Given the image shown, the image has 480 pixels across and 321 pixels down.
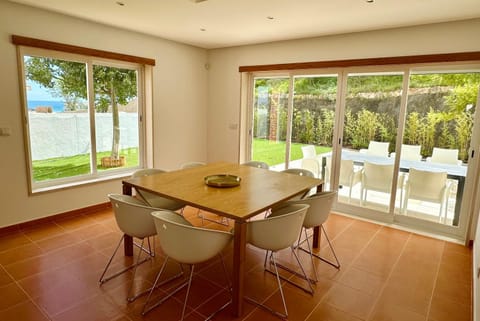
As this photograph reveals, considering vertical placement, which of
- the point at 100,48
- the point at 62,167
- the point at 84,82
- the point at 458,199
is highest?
the point at 100,48

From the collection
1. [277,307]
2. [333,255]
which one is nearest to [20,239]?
[277,307]

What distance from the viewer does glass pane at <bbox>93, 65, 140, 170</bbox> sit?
4180 mm

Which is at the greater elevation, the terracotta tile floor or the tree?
the tree

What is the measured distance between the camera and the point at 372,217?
4.12 metres

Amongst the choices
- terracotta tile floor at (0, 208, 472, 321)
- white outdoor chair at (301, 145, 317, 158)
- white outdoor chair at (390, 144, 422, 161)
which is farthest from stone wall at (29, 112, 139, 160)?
white outdoor chair at (390, 144, 422, 161)

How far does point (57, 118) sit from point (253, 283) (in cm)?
316

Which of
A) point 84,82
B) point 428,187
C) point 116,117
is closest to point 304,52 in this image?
point 428,187

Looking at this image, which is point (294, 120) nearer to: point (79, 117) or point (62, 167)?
point (79, 117)

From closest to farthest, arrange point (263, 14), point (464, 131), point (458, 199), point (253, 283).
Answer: point (253, 283), point (263, 14), point (464, 131), point (458, 199)

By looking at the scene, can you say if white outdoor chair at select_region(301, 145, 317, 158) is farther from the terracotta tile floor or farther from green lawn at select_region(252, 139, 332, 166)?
the terracotta tile floor

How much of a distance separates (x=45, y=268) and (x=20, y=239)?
0.85 metres

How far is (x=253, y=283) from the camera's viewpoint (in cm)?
253

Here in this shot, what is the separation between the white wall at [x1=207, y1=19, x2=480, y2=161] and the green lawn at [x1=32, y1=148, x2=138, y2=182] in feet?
6.70

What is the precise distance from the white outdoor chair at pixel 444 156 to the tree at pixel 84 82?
4.27 meters
